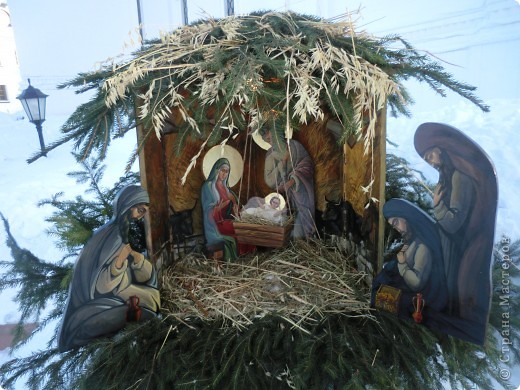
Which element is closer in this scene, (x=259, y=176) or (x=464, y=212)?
(x=464, y=212)

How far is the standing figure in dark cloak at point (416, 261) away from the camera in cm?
112

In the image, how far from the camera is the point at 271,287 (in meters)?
1.52

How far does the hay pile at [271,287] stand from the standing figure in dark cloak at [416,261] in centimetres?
15

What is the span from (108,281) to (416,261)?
35.4 inches

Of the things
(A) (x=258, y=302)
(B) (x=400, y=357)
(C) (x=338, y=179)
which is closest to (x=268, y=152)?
(C) (x=338, y=179)

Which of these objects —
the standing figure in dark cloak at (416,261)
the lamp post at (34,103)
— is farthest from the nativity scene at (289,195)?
the lamp post at (34,103)

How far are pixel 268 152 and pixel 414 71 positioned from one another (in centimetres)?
71

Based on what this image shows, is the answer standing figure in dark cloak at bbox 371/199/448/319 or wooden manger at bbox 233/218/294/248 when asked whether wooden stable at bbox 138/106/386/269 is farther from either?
standing figure in dark cloak at bbox 371/199/448/319

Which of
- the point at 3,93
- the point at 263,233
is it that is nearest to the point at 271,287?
the point at 263,233

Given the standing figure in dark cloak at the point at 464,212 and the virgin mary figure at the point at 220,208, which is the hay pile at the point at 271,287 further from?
the standing figure in dark cloak at the point at 464,212

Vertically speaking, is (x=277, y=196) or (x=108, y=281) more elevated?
(x=277, y=196)

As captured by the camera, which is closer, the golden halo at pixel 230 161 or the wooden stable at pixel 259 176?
the wooden stable at pixel 259 176

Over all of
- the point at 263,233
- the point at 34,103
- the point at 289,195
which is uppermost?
the point at 34,103

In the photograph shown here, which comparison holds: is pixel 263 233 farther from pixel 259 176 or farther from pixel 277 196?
pixel 259 176
